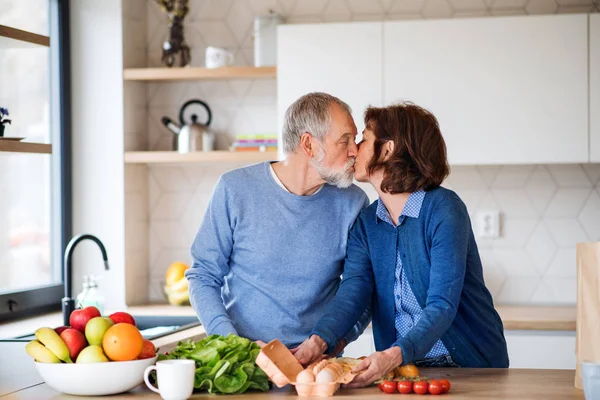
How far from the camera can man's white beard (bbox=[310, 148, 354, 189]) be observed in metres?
2.34

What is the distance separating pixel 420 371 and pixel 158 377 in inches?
26.0

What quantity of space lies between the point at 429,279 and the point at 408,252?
0.09 m

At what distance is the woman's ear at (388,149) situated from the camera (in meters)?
2.26

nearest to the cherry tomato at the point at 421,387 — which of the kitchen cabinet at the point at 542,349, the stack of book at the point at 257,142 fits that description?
the kitchen cabinet at the point at 542,349

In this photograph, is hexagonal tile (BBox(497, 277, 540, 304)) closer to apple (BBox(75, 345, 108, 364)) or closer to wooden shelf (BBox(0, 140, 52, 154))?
wooden shelf (BBox(0, 140, 52, 154))

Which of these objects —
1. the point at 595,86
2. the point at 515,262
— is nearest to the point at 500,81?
the point at 595,86

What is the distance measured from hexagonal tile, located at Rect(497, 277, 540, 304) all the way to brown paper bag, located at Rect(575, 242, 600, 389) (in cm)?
219

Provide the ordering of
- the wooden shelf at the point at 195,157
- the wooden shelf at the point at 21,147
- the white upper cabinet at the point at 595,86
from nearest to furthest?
the wooden shelf at the point at 21,147 → the white upper cabinet at the point at 595,86 → the wooden shelf at the point at 195,157

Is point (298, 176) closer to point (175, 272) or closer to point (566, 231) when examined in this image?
point (175, 272)

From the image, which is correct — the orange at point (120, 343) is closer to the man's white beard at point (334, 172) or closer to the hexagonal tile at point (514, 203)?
the man's white beard at point (334, 172)

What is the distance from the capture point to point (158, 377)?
5.50 ft

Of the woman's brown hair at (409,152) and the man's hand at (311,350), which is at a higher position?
the woman's brown hair at (409,152)

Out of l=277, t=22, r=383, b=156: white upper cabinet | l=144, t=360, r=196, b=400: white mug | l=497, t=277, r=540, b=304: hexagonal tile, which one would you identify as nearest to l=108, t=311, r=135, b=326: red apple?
l=144, t=360, r=196, b=400: white mug

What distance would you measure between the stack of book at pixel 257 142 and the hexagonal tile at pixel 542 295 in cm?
137
